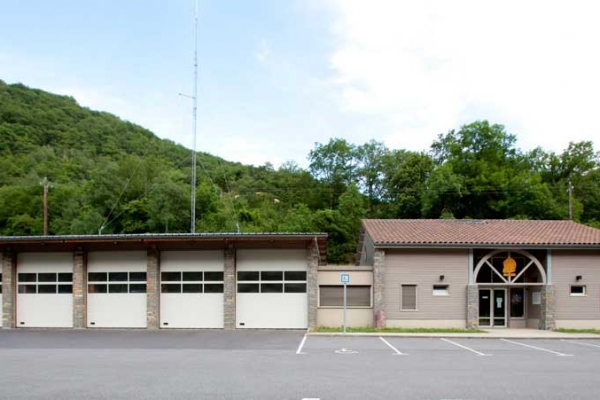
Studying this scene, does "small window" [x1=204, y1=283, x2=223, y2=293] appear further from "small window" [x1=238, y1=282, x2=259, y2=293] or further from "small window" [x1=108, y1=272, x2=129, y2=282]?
"small window" [x1=108, y1=272, x2=129, y2=282]

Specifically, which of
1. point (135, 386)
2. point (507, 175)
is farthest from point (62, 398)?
point (507, 175)

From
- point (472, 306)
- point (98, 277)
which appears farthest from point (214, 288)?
point (472, 306)

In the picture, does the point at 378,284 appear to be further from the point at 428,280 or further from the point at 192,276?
the point at 192,276

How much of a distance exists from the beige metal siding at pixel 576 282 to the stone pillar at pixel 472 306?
11.8 ft

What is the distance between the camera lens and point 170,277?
77.4ft

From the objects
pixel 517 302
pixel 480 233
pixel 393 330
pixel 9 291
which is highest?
pixel 480 233

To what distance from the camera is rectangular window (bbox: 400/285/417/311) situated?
2359 cm

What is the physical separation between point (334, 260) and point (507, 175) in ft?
58.8

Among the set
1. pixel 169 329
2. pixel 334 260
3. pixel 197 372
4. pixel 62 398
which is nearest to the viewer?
pixel 62 398

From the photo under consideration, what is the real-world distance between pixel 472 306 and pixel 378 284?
416 cm

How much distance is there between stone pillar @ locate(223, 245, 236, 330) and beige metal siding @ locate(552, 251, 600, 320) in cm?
1409

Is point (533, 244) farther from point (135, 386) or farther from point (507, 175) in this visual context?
point (507, 175)

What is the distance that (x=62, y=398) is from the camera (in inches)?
352

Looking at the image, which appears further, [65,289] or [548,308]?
[65,289]
